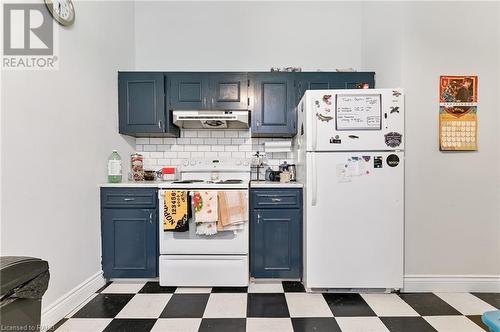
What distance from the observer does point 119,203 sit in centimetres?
256

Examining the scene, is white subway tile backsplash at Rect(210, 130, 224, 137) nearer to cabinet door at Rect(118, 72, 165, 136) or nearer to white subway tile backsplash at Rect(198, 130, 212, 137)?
white subway tile backsplash at Rect(198, 130, 212, 137)

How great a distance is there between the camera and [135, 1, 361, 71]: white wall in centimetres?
331

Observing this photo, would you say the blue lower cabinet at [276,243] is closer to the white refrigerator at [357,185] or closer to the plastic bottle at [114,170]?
the white refrigerator at [357,185]

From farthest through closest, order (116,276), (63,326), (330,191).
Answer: (116,276)
(330,191)
(63,326)

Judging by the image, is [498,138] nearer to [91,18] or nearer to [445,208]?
[445,208]

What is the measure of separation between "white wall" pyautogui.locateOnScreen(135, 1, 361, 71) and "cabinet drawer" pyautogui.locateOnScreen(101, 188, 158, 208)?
1.61 metres

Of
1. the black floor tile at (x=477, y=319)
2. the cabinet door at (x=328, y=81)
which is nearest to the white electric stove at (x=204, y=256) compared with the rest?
the cabinet door at (x=328, y=81)

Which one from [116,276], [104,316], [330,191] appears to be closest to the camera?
[104,316]

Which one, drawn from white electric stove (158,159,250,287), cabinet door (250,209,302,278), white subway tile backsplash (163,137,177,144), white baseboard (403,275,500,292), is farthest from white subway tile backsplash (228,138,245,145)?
white baseboard (403,275,500,292)

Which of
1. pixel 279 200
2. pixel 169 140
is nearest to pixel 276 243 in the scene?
pixel 279 200

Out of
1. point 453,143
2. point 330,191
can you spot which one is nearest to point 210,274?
point 330,191

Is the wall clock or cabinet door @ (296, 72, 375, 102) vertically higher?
the wall clock

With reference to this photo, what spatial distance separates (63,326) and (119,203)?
3.34 feet

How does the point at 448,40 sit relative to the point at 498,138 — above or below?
above
